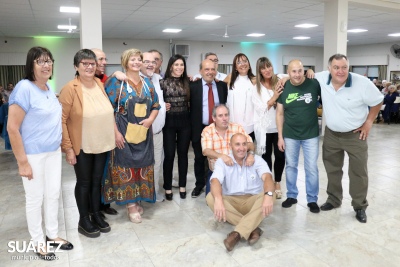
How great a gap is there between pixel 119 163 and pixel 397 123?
9.78 metres

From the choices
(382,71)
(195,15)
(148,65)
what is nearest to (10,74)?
(195,15)

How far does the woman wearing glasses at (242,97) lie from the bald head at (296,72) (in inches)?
21.2

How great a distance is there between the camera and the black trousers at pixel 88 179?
258cm

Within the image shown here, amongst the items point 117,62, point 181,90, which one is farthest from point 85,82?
point 117,62

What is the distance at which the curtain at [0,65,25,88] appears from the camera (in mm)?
11055

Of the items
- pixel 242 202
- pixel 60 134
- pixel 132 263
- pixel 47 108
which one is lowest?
pixel 132 263

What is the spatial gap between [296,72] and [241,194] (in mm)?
1179

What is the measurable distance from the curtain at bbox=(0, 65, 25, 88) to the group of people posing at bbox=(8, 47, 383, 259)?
31.5 ft

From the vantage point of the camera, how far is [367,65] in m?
15.4

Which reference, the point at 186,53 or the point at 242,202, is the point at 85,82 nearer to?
the point at 242,202

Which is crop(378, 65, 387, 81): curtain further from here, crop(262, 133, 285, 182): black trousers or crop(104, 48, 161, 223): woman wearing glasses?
crop(104, 48, 161, 223): woman wearing glasses

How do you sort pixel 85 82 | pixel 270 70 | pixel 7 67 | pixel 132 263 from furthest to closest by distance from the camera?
pixel 7 67
pixel 270 70
pixel 85 82
pixel 132 263

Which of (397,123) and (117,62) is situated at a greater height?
(117,62)

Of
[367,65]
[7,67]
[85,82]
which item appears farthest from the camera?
[367,65]
